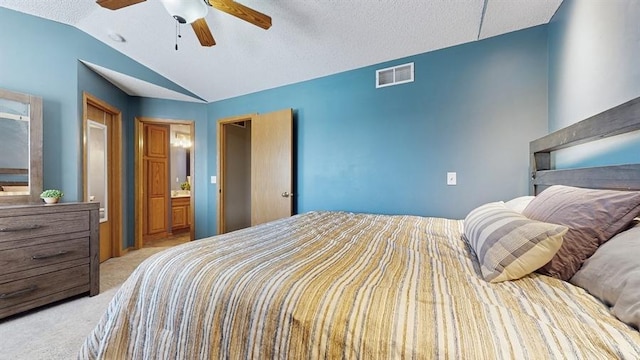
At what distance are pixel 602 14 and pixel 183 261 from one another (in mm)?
2334

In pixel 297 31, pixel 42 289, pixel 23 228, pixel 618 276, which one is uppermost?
pixel 297 31

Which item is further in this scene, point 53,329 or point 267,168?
point 267,168

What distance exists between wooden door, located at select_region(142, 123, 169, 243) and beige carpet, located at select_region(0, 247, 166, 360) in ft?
7.81

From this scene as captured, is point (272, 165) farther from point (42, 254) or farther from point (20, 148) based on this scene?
point (20, 148)

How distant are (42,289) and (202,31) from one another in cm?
235

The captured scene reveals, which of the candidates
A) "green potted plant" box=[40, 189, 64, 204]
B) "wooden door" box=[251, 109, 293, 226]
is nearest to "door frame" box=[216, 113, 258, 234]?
"wooden door" box=[251, 109, 293, 226]

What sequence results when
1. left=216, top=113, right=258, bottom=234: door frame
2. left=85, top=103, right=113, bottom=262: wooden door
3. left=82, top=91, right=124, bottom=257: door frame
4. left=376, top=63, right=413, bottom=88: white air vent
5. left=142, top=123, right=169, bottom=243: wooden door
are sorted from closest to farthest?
left=376, top=63, right=413, bottom=88: white air vent → left=85, top=103, right=113, bottom=262: wooden door → left=82, top=91, right=124, bottom=257: door frame → left=216, top=113, right=258, bottom=234: door frame → left=142, top=123, right=169, bottom=243: wooden door

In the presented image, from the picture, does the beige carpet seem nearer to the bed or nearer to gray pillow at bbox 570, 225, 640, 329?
the bed

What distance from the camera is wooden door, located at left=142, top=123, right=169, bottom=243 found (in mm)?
4426

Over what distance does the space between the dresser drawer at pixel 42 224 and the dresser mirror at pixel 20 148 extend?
43 cm

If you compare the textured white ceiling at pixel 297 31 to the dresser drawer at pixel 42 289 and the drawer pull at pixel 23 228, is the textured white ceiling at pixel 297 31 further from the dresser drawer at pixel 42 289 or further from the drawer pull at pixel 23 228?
the dresser drawer at pixel 42 289

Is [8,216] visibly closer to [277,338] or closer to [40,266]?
[40,266]

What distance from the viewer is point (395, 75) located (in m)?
2.60

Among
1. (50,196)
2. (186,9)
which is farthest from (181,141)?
(186,9)
